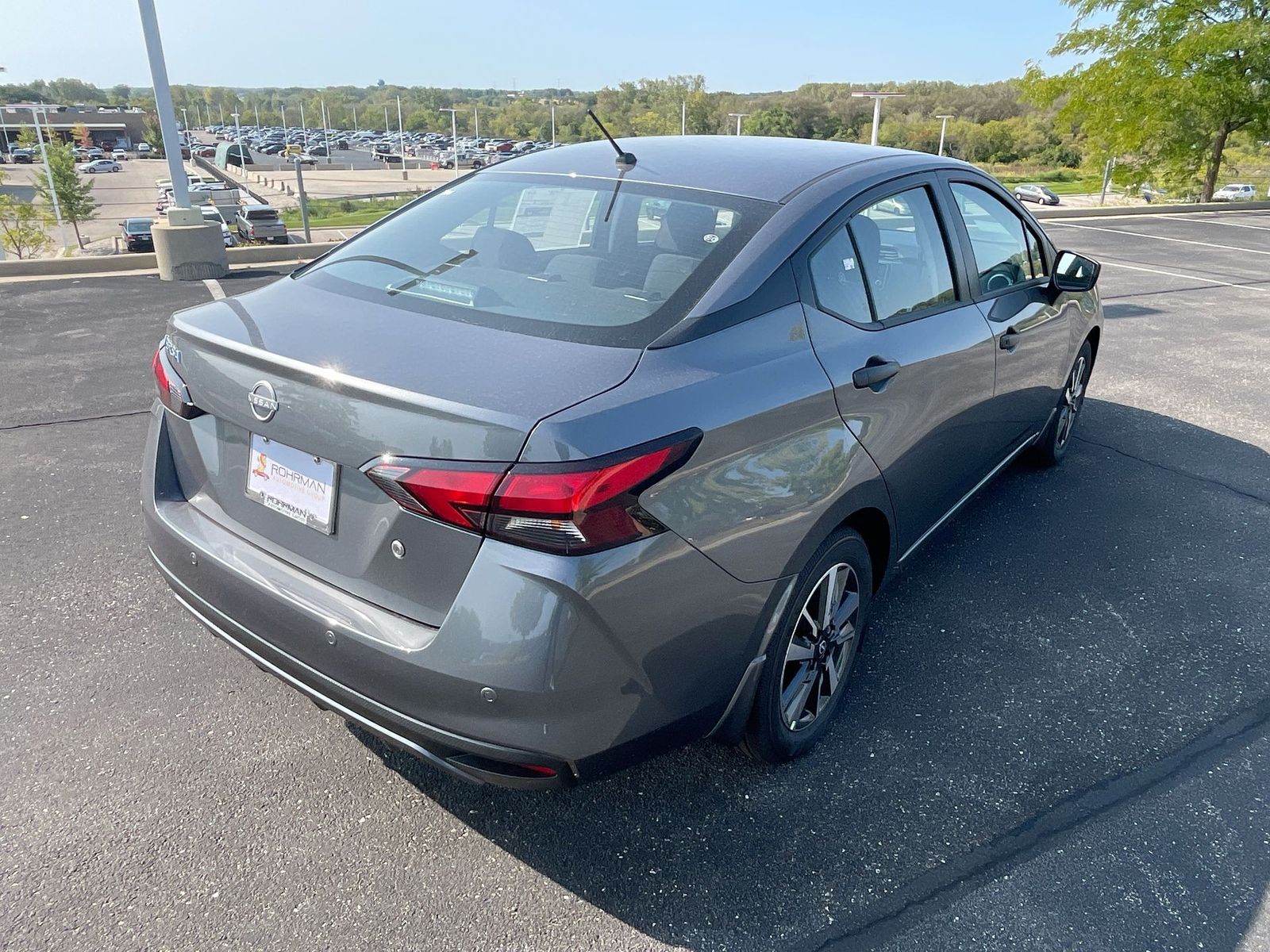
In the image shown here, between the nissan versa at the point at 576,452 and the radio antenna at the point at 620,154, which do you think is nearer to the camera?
the nissan versa at the point at 576,452

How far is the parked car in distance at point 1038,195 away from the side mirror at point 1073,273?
40.5 metres

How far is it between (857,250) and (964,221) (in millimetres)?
958

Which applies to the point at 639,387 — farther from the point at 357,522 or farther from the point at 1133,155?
the point at 1133,155

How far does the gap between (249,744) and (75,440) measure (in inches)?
129

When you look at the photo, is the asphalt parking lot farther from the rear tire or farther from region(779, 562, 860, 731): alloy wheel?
the rear tire

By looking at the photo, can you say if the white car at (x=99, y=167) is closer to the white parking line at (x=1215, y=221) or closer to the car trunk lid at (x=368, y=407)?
the white parking line at (x=1215, y=221)

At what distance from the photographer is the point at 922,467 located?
122 inches

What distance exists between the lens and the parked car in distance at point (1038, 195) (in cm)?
4095

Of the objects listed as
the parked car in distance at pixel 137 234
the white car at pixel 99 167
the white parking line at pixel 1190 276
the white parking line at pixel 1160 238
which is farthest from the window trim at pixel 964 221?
the white car at pixel 99 167

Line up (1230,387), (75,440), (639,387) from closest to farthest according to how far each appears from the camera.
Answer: (639,387), (75,440), (1230,387)

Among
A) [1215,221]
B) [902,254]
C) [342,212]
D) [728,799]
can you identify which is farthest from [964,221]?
[342,212]

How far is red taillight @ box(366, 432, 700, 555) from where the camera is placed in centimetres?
180

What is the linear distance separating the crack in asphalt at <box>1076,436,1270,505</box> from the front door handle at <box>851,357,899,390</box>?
10.5 feet

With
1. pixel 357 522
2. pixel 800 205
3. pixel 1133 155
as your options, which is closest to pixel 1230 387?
pixel 800 205
